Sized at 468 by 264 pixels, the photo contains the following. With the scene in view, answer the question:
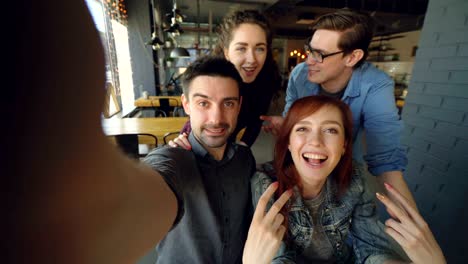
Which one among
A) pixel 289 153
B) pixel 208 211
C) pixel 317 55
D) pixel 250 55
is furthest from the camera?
pixel 250 55

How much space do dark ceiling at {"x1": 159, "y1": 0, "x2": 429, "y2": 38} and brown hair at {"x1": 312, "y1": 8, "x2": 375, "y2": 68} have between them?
5203 mm

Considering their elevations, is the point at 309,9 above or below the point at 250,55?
above

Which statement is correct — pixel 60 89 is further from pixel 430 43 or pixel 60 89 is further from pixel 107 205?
pixel 430 43

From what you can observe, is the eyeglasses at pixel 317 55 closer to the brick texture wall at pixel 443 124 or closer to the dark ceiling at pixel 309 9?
the brick texture wall at pixel 443 124

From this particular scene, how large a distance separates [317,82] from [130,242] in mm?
1543

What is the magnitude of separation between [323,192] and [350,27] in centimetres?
102

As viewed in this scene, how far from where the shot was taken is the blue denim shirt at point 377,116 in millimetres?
1298

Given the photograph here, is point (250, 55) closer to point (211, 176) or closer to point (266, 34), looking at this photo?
point (266, 34)

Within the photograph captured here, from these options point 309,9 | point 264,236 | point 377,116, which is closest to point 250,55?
point 377,116

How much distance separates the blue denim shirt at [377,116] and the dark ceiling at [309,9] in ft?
17.7

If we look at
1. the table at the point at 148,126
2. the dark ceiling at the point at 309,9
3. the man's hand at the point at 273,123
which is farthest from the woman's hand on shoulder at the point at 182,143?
the dark ceiling at the point at 309,9

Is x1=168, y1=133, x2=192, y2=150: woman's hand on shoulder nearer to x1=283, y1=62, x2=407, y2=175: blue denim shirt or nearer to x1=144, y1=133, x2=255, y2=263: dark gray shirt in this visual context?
x1=144, y1=133, x2=255, y2=263: dark gray shirt

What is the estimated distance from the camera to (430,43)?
6.61 ft

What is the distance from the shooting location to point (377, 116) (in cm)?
135
